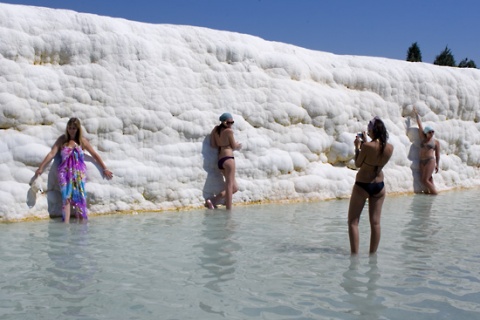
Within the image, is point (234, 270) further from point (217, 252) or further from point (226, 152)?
point (226, 152)

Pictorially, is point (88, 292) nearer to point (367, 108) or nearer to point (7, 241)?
point (7, 241)

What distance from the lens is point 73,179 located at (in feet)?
26.2

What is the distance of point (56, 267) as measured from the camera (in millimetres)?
5156

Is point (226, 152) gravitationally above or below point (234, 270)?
above

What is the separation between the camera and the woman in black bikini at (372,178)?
5.67 m

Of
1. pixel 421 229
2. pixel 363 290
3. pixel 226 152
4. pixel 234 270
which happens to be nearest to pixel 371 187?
pixel 363 290

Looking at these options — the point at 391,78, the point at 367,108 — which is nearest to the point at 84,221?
the point at 367,108

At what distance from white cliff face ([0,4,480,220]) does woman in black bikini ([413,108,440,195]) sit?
0.16m

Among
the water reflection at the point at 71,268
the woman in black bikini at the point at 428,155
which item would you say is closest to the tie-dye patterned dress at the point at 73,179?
the water reflection at the point at 71,268

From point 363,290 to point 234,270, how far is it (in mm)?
1204

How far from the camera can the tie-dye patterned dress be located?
26.0ft

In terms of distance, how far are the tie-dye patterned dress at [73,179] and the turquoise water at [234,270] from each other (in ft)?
1.11

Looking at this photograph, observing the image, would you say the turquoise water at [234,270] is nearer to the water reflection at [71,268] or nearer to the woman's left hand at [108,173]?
the water reflection at [71,268]

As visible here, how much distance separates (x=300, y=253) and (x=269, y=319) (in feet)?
6.80
